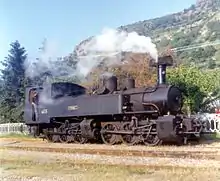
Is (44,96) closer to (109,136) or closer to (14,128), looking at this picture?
(109,136)

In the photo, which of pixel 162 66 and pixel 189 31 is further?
pixel 189 31

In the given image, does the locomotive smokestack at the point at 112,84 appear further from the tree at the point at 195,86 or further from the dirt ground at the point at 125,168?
the tree at the point at 195,86

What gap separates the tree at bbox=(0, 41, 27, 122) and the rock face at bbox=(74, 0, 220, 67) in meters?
8.03

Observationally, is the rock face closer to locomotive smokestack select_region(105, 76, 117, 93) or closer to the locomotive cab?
the locomotive cab

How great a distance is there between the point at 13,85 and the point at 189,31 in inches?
2205

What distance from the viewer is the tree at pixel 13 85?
31.8 meters

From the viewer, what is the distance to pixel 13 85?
106ft

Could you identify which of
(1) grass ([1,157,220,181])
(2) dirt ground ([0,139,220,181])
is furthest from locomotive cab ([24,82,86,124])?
(1) grass ([1,157,220,181])

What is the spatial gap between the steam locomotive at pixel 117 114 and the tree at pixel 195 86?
20.5 feet

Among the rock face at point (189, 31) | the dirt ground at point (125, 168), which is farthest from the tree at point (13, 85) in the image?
the dirt ground at point (125, 168)

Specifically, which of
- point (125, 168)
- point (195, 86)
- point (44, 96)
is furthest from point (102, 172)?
point (195, 86)

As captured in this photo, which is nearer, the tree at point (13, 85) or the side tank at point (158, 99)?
the side tank at point (158, 99)

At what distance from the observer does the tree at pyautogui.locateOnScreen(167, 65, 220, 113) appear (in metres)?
24.0

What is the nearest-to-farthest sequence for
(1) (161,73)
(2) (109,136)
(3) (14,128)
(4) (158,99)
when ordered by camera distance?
(4) (158,99) → (1) (161,73) → (2) (109,136) → (3) (14,128)
